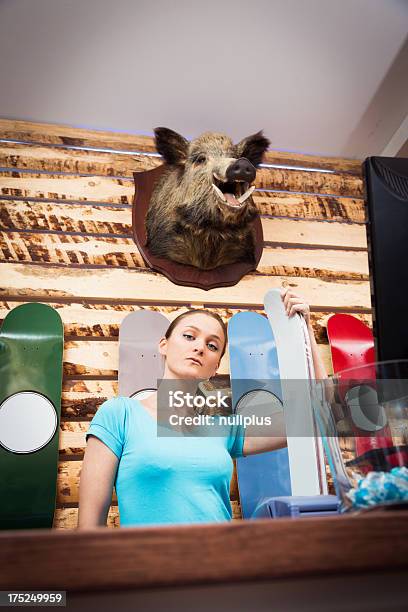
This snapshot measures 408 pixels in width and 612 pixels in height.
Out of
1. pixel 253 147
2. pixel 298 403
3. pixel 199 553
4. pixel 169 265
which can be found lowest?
pixel 199 553

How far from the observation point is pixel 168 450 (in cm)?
174

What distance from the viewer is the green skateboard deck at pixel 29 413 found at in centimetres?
254

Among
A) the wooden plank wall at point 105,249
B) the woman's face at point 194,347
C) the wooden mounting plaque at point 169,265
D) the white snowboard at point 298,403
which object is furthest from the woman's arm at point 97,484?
the wooden mounting plaque at point 169,265

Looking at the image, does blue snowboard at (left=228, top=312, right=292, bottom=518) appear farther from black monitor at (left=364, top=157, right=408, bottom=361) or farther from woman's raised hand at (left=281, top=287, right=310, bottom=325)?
black monitor at (left=364, top=157, right=408, bottom=361)

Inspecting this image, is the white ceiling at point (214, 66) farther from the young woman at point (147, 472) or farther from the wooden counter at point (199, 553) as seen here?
the wooden counter at point (199, 553)

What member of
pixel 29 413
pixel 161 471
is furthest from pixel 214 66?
pixel 161 471

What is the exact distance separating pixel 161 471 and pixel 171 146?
2038 millimetres

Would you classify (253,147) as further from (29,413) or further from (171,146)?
(29,413)

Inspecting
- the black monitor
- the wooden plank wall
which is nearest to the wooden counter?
the black monitor

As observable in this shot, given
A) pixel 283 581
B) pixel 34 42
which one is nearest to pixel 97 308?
pixel 34 42

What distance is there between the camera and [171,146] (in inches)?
125

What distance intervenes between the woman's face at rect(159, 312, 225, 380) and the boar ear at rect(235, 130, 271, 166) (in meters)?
1.31

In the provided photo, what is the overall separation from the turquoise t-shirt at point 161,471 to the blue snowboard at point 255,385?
0.90m

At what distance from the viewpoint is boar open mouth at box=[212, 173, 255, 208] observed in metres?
3.03
